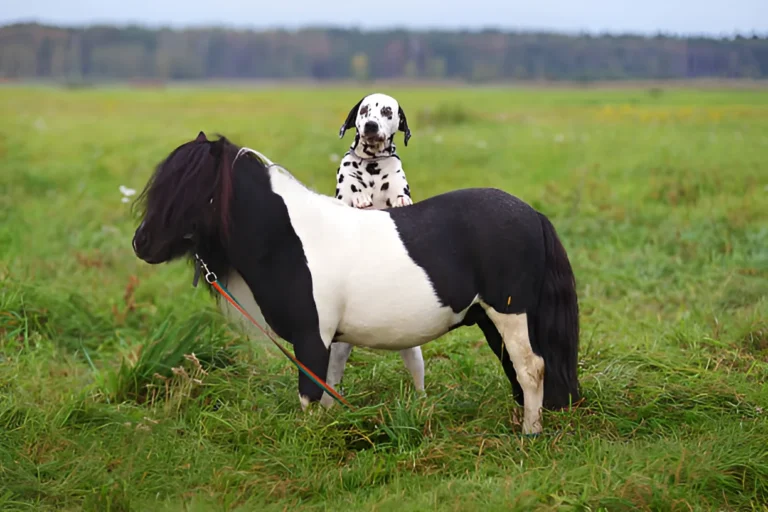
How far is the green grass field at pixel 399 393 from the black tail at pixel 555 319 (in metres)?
0.25

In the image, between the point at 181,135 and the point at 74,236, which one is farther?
the point at 181,135

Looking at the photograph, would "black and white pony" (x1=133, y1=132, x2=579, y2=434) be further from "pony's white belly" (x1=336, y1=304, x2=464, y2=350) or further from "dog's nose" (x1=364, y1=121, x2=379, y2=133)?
"dog's nose" (x1=364, y1=121, x2=379, y2=133)

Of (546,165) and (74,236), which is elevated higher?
(546,165)

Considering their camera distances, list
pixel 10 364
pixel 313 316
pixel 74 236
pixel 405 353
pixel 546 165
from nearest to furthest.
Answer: pixel 313 316
pixel 405 353
pixel 10 364
pixel 74 236
pixel 546 165

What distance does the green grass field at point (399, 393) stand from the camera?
11.5ft

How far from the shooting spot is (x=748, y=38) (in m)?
6.15

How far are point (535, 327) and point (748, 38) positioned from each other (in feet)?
12.1

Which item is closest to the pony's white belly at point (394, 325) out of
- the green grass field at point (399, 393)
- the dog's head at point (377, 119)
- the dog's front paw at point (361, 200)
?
the green grass field at point (399, 393)

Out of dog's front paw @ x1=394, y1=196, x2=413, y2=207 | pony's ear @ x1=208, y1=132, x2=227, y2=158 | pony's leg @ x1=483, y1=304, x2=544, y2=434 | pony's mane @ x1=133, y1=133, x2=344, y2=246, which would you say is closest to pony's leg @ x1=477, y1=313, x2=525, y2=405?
pony's leg @ x1=483, y1=304, x2=544, y2=434

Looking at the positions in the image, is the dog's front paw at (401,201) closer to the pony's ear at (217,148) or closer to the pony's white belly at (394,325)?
the pony's white belly at (394,325)

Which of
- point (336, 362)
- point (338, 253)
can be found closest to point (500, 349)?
point (336, 362)

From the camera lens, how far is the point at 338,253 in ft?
12.0

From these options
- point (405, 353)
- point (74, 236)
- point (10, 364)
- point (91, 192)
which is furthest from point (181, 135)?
point (405, 353)

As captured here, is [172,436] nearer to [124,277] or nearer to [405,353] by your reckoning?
[405,353]
